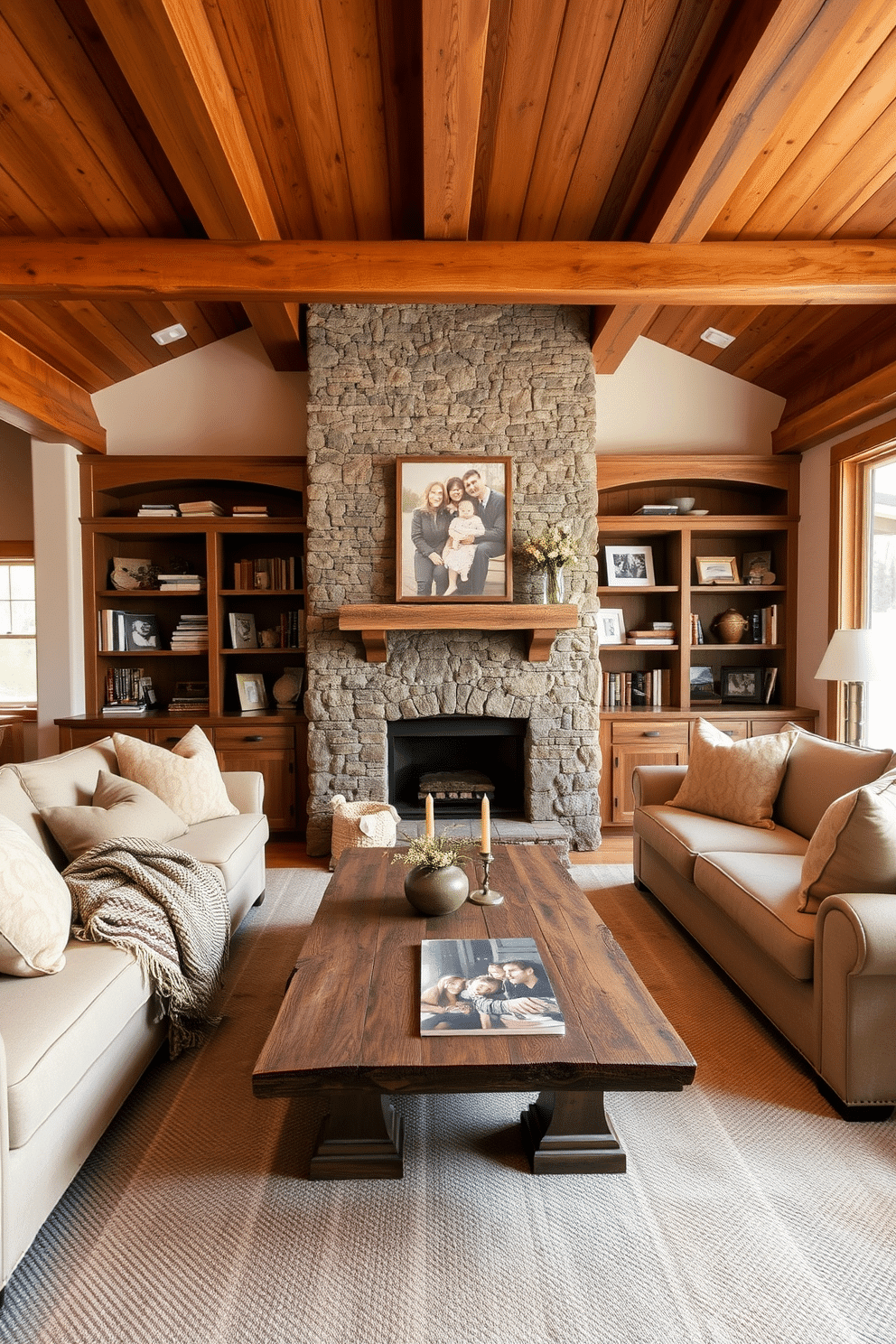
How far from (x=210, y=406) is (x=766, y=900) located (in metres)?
4.37

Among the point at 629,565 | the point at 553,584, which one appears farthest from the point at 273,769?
the point at 629,565

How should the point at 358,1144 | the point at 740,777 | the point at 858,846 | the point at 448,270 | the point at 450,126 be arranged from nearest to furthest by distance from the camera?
the point at 358,1144 → the point at 858,846 → the point at 450,126 → the point at 448,270 → the point at 740,777

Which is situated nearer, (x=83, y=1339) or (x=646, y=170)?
(x=83, y=1339)

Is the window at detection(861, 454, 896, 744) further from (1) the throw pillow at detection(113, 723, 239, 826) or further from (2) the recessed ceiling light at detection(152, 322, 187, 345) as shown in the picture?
(2) the recessed ceiling light at detection(152, 322, 187, 345)

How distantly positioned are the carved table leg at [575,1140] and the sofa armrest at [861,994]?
69 centimetres

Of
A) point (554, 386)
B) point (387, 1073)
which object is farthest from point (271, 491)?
point (387, 1073)

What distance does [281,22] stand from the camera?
8.02ft

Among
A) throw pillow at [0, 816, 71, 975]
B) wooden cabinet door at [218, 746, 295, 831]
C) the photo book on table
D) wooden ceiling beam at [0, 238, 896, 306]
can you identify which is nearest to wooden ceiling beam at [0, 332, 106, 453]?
wooden ceiling beam at [0, 238, 896, 306]

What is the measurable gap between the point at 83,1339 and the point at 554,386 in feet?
14.4

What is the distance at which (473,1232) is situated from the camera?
163 cm

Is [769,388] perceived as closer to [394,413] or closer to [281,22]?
[394,413]

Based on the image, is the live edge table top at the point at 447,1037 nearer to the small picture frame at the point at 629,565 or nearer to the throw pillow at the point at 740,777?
the throw pillow at the point at 740,777

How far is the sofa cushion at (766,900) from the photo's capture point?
2.17 m

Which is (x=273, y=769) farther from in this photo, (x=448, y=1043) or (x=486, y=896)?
(x=448, y=1043)
